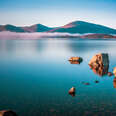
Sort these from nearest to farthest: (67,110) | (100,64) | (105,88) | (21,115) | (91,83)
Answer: (21,115), (67,110), (105,88), (91,83), (100,64)

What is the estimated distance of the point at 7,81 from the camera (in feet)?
117

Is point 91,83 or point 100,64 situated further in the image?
point 100,64

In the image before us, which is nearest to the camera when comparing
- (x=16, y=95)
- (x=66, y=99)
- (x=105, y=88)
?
(x=66, y=99)

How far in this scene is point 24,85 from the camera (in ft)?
107

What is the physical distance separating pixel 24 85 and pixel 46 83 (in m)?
4.90

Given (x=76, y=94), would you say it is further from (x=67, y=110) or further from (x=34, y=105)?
(x=34, y=105)

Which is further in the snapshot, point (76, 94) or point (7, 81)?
point (7, 81)

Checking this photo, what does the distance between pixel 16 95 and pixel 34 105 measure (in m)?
5.42

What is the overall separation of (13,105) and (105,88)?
18138 millimetres

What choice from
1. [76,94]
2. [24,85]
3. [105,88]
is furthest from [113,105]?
[24,85]

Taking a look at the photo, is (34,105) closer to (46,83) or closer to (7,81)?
(46,83)

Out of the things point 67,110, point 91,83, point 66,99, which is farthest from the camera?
point 91,83

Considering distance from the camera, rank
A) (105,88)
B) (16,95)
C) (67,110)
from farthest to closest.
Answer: (105,88) < (16,95) < (67,110)

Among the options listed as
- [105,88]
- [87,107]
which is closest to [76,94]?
[87,107]
